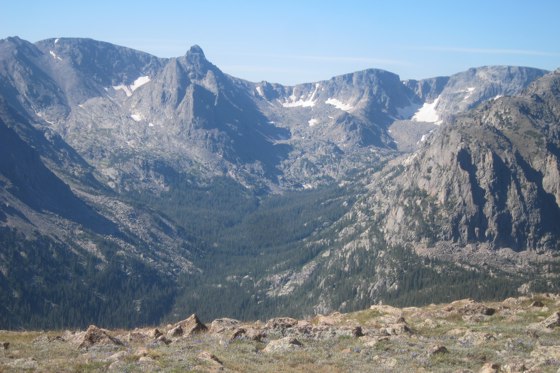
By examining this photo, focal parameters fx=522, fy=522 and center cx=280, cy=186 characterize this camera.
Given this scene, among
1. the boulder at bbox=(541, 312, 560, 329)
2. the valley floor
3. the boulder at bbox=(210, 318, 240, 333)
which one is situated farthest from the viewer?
the boulder at bbox=(210, 318, 240, 333)

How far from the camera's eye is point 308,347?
146 feet

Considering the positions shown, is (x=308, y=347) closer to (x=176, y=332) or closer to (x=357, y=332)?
(x=357, y=332)

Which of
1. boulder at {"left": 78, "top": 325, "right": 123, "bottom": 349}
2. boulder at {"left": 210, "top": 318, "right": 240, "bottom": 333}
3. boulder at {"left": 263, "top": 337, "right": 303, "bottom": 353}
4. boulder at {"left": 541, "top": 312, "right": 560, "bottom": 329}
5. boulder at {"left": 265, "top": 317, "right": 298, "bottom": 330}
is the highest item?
boulder at {"left": 541, "top": 312, "right": 560, "bottom": 329}

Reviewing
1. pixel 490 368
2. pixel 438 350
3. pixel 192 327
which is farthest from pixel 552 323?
pixel 192 327

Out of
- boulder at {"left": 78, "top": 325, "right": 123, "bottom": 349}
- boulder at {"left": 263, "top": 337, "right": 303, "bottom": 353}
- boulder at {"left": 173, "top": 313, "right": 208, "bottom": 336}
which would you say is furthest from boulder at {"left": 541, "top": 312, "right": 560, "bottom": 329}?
boulder at {"left": 78, "top": 325, "right": 123, "bottom": 349}

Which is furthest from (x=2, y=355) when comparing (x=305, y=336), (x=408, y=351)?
(x=408, y=351)

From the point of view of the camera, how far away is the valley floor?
3597 centimetres

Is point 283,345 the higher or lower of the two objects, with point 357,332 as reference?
lower

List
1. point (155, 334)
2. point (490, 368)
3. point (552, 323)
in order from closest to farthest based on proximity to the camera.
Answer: point (490, 368) → point (552, 323) → point (155, 334)

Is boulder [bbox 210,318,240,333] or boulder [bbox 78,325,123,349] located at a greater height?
boulder [bbox 78,325,123,349]

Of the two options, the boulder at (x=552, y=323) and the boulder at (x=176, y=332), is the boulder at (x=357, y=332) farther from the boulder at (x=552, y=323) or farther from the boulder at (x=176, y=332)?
the boulder at (x=552, y=323)

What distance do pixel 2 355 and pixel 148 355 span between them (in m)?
11.3

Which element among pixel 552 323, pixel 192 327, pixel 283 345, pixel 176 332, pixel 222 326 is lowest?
pixel 222 326

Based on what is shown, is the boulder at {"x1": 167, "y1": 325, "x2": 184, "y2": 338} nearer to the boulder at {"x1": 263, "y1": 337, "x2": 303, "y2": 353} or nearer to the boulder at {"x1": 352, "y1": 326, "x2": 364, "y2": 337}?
the boulder at {"x1": 263, "y1": 337, "x2": 303, "y2": 353}
